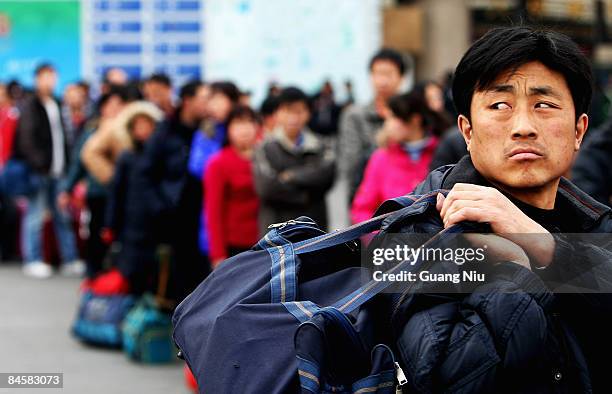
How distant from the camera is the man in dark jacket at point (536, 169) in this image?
2.36 m

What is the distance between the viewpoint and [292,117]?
7402 millimetres

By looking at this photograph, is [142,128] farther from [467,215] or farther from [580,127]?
[467,215]

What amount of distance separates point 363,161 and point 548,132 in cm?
480

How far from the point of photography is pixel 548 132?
8.11 feet

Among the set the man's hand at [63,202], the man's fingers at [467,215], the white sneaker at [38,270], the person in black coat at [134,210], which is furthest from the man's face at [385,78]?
the white sneaker at [38,270]

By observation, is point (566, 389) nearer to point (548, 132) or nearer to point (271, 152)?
point (548, 132)

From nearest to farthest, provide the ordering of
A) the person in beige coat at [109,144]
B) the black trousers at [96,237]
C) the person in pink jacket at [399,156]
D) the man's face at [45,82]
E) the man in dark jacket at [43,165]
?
the person in pink jacket at [399,156], the person in beige coat at [109,144], the black trousers at [96,237], the man in dark jacket at [43,165], the man's face at [45,82]

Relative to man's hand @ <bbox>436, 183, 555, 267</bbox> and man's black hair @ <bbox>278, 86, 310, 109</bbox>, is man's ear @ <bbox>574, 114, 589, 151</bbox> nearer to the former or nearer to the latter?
man's hand @ <bbox>436, 183, 555, 267</bbox>

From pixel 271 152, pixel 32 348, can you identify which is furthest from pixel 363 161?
pixel 32 348

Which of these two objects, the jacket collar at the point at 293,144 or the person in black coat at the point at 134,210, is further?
the person in black coat at the point at 134,210

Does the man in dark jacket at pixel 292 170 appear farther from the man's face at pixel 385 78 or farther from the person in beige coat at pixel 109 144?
the person in beige coat at pixel 109 144

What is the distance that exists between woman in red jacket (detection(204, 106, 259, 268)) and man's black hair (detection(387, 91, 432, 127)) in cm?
128

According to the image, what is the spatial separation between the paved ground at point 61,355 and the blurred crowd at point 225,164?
1.83 feet

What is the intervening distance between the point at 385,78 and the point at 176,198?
1705 mm
